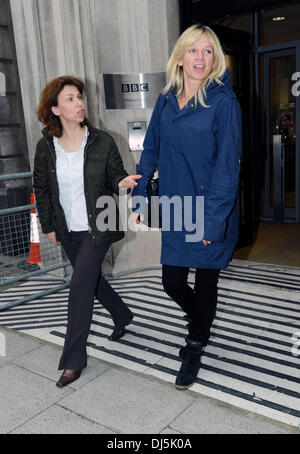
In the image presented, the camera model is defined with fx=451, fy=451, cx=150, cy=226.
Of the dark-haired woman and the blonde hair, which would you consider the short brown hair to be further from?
the blonde hair

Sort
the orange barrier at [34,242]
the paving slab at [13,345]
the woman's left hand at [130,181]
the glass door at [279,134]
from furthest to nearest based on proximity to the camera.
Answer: the glass door at [279,134], the orange barrier at [34,242], the paving slab at [13,345], the woman's left hand at [130,181]

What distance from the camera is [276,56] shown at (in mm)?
7027

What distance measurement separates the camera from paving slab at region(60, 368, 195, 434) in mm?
2324

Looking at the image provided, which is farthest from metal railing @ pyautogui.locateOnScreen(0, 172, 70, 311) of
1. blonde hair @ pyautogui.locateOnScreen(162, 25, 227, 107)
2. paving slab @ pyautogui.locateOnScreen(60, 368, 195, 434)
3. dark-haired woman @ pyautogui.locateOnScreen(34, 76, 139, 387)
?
blonde hair @ pyautogui.locateOnScreen(162, 25, 227, 107)

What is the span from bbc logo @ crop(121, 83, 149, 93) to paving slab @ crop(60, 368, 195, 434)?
2.93 meters

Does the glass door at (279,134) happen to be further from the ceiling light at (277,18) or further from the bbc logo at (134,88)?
the bbc logo at (134,88)

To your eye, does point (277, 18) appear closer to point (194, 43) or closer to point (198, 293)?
point (194, 43)

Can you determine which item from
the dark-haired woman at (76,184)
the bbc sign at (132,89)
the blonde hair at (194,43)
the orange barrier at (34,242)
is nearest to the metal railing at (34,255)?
the orange barrier at (34,242)

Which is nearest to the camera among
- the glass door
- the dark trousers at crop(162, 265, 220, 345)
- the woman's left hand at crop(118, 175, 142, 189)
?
the dark trousers at crop(162, 265, 220, 345)

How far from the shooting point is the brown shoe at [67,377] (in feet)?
8.91

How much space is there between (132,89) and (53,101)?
2.02m

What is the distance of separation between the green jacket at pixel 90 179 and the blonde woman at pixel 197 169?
0.85ft

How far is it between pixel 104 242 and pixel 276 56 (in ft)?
18.1
